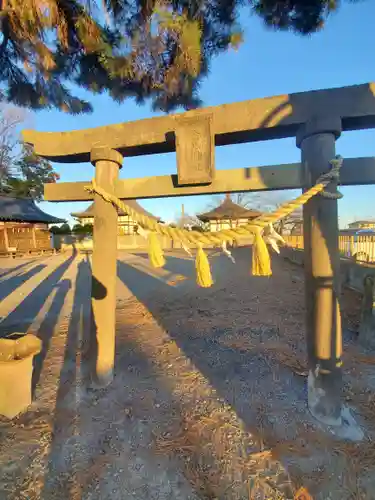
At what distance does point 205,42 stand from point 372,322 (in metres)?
4.45

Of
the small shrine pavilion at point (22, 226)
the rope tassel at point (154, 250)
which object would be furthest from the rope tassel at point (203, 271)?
the small shrine pavilion at point (22, 226)

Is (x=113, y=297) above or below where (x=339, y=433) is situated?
above

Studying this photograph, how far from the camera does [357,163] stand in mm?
1913

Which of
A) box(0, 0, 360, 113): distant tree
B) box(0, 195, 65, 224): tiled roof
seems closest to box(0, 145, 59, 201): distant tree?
box(0, 195, 65, 224): tiled roof

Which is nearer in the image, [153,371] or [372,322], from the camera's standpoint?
[153,371]

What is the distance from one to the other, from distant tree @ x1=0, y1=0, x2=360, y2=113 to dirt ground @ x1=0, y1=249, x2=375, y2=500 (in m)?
3.54

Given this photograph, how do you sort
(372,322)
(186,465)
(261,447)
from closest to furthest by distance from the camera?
(186,465) → (261,447) → (372,322)

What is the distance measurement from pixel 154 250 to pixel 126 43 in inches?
115

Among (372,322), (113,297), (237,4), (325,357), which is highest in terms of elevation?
(237,4)

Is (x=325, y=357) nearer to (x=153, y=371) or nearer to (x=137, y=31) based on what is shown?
(x=153, y=371)

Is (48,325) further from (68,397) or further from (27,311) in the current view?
(68,397)

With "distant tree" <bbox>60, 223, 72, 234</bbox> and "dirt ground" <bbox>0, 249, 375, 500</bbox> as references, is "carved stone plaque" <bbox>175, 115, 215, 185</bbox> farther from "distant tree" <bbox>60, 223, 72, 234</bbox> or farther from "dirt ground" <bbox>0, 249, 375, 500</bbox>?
"distant tree" <bbox>60, 223, 72, 234</bbox>

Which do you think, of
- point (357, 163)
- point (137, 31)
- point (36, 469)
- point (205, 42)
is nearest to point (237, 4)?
point (205, 42)

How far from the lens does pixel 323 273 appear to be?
1.90 metres
